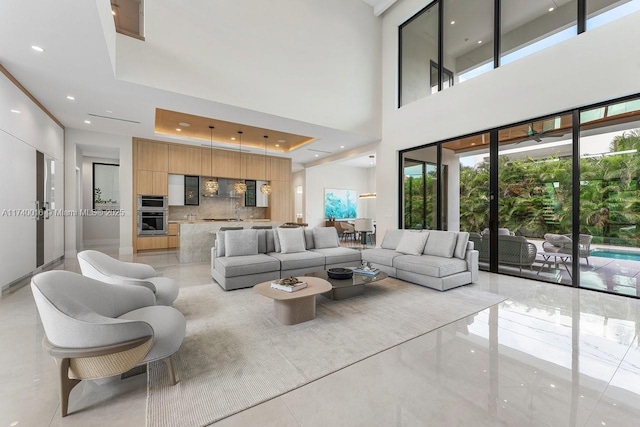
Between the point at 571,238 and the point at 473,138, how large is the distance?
2.58 meters

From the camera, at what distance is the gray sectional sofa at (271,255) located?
423 centimetres

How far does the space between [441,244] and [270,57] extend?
16.4 feet

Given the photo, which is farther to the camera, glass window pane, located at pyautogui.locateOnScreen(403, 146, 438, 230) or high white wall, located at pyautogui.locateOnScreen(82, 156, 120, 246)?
high white wall, located at pyautogui.locateOnScreen(82, 156, 120, 246)

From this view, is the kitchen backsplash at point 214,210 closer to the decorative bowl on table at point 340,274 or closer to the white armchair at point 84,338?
the decorative bowl on table at point 340,274

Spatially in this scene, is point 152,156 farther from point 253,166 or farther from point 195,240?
point 195,240

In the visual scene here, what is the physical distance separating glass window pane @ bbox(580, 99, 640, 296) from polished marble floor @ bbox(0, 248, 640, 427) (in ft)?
4.93

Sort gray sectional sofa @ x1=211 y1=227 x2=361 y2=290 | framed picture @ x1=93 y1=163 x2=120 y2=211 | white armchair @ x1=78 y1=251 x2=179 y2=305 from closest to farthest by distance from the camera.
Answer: white armchair @ x1=78 y1=251 x2=179 y2=305 → gray sectional sofa @ x1=211 y1=227 x2=361 y2=290 → framed picture @ x1=93 y1=163 x2=120 y2=211

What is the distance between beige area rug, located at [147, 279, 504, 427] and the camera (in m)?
1.79

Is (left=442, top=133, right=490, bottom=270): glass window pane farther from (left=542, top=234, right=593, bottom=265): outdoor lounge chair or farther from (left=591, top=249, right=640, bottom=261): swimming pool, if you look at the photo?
(left=591, top=249, right=640, bottom=261): swimming pool

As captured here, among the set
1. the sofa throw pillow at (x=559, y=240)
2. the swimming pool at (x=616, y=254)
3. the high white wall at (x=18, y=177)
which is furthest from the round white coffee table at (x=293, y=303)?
the swimming pool at (x=616, y=254)

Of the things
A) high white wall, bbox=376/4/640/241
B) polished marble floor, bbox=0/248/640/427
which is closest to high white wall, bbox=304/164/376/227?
high white wall, bbox=376/4/640/241

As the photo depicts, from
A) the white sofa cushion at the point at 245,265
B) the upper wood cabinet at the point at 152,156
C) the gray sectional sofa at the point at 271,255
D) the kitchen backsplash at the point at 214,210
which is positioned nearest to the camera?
the white sofa cushion at the point at 245,265

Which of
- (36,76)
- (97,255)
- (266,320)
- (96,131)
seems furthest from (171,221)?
(266,320)

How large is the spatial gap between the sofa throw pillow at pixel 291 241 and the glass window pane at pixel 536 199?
12.8 ft
